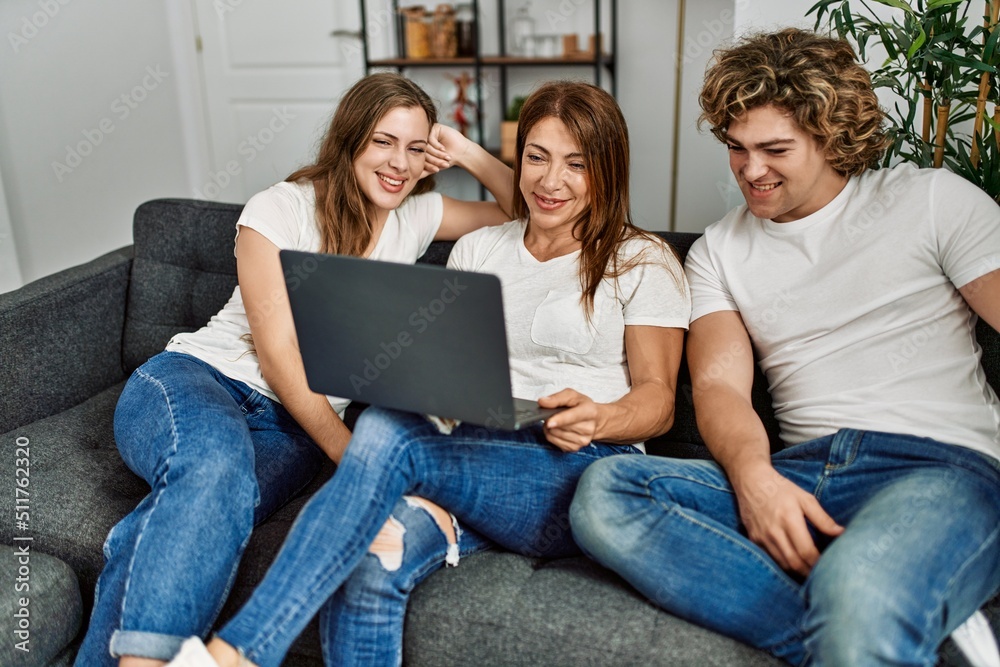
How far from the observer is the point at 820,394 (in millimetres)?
1487

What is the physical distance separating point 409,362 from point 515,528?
13.4 inches

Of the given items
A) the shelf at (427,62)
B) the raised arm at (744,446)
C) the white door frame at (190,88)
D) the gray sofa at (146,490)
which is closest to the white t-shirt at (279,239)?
the gray sofa at (146,490)

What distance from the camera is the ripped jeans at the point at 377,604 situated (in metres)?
1.30

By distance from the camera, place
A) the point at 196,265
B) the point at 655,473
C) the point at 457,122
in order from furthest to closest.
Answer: the point at 457,122 < the point at 196,265 < the point at 655,473

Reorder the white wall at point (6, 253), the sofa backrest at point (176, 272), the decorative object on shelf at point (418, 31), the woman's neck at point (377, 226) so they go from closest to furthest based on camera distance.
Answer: the woman's neck at point (377, 226) → the sofa backrest at point (176, 272) → the white wall at point (6, 253) → the decorative object on shelf at point (418, 31)

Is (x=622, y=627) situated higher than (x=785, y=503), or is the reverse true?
(x=785, y=503)

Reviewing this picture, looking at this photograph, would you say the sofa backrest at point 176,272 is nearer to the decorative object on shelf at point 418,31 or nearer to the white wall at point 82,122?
the white wall at point 82,122

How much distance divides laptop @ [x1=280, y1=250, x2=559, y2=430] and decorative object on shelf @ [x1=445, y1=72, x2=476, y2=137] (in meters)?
2.71

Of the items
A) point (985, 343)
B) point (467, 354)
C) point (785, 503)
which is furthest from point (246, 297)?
point (985, 343)

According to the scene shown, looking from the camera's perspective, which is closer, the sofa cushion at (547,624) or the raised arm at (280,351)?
the sofa cushion at (547,624)

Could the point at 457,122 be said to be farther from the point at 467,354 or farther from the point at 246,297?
the point at 467,354

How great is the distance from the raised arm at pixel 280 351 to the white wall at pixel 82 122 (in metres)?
1.97

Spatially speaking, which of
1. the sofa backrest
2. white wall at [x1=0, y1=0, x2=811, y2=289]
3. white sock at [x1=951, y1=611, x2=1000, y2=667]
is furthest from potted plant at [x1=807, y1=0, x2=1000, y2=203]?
the sofa backrest

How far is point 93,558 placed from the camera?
62.0 inches
